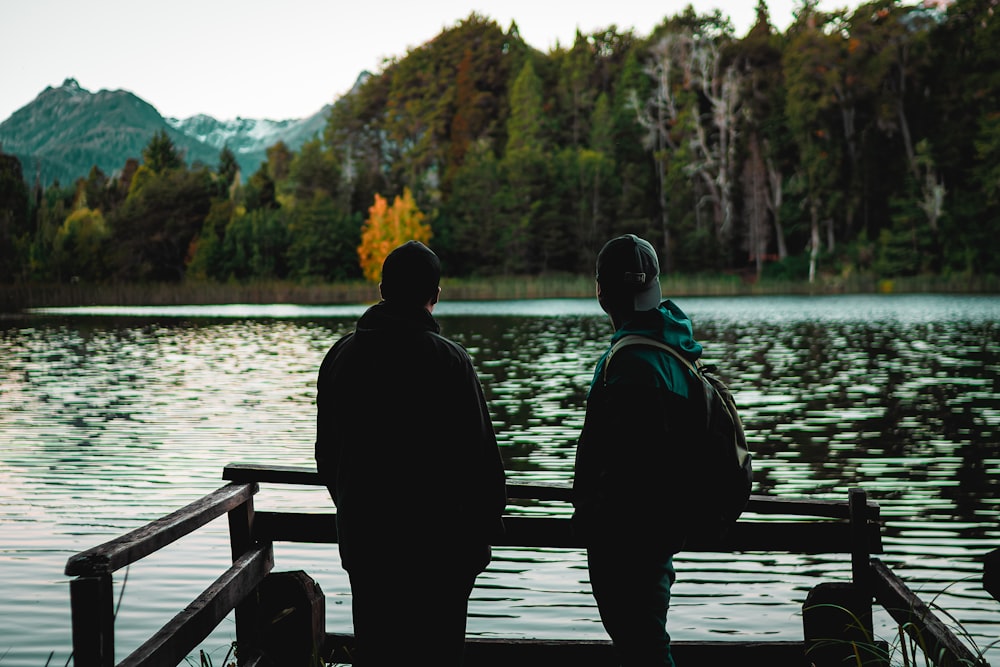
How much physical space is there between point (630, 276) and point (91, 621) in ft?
5.83

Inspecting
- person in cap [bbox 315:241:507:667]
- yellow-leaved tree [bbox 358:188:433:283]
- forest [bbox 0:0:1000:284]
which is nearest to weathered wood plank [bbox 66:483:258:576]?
person in cap [bbox 315:241:507:667]

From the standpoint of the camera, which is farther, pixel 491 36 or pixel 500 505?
Answer: pixel 491 36

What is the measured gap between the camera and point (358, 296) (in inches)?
2692

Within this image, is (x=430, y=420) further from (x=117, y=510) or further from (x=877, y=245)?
(x=877, y=245)

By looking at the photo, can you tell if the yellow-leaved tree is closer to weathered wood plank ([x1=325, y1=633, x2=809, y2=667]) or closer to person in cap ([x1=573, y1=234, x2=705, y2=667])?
weathered wood plank ([x1=325, y1=633, x2=809, y2=667])

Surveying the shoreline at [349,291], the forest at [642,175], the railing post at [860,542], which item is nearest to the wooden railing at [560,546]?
the railing post at [860,542]

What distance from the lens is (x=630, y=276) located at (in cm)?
331

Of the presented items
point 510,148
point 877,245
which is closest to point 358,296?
point 510,148

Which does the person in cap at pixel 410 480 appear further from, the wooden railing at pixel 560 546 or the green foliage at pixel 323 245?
Result: the green foliage at pixel 323 245

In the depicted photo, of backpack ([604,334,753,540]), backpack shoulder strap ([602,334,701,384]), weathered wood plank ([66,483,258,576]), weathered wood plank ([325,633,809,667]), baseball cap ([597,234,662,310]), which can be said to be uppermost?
baseball cap ([597,234,662,310])

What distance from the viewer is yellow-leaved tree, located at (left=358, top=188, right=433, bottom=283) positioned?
243 ft

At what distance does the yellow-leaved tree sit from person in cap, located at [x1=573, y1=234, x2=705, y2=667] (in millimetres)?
70021

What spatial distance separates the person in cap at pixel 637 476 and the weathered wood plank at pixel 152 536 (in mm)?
1276

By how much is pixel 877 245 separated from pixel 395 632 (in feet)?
230
